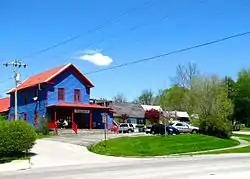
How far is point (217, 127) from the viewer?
49.9m

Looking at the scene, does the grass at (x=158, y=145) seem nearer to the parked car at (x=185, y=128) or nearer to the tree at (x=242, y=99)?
the parked car at (x=185, y=128)

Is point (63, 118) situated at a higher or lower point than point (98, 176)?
higher

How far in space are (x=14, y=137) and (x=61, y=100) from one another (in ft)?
95.3

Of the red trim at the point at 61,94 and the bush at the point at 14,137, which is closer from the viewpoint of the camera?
the bush at the point at 14,137

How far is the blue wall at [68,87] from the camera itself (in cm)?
5597

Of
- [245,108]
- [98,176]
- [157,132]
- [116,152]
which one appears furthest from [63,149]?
[245,108]

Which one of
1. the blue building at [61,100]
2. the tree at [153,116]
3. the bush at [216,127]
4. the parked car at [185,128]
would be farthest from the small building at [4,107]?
the bush at [216,127]

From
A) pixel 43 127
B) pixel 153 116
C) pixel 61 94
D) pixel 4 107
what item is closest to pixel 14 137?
pixel 43 127

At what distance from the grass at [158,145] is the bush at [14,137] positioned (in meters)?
6.37

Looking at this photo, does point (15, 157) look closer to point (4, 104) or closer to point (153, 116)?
point (4, 104)

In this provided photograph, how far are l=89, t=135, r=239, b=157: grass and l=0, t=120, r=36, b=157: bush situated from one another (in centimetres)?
637

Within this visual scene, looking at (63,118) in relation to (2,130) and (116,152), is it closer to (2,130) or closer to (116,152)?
(116,152)

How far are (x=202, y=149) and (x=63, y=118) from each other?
939 inches

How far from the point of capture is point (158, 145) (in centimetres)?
3772
